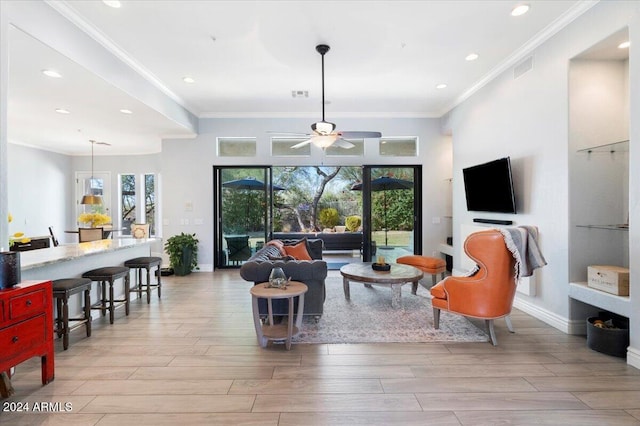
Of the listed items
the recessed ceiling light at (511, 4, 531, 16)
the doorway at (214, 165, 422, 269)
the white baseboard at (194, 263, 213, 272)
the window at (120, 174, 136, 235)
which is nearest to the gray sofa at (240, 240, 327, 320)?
the recessed ceiling light at (511, 4, 531, 16)

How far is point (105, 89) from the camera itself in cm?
416

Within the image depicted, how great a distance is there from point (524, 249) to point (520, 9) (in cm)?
248

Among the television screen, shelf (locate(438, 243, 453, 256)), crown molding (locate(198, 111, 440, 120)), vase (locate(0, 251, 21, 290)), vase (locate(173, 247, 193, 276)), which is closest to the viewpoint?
vase (locate(0, 251, 21, 290))

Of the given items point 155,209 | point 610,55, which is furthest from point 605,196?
point 155,209

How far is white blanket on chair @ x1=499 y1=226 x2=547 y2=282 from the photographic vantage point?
3051mm

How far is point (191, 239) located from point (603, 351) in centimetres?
659

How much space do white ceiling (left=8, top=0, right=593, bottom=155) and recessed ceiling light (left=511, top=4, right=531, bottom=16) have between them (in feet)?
0.22

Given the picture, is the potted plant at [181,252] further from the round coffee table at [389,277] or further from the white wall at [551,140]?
the white wall at [551,140]

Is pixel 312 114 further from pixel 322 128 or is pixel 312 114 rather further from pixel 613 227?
pixel 613 227

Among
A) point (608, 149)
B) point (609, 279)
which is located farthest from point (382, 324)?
point (608, 149)

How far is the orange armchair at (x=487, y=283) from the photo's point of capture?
3.10 meters

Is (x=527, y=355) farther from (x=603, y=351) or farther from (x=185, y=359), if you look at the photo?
(x=185, y=359)

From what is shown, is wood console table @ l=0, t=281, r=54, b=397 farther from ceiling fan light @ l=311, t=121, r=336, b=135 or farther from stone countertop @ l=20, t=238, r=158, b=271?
ceiling fan light @ l=311, t=121, r=336, b=135

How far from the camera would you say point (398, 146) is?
706 centimetres
